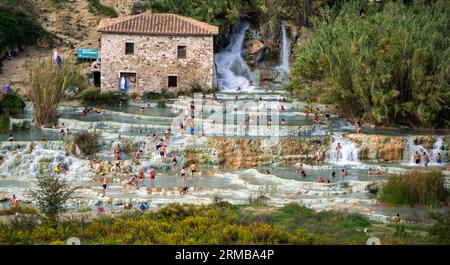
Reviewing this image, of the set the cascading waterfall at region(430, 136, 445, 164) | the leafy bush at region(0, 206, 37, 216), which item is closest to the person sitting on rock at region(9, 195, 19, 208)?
the leafy bush at region(0, 206, 37, 216)

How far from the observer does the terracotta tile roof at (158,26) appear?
171ft

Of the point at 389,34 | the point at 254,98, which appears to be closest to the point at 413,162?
the point at 389,34

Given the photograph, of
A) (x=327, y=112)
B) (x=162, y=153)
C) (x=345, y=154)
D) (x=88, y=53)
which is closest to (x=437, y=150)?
(x=345, y=154)

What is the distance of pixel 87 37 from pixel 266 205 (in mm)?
32078

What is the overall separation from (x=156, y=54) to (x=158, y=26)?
1815 mm

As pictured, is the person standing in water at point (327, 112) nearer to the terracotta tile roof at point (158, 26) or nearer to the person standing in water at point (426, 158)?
the person standing in water at point (426, 158)

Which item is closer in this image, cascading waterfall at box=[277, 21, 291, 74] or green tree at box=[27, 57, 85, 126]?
green tree at box=[27, 57, 85, 126]

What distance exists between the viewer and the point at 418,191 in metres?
30.2

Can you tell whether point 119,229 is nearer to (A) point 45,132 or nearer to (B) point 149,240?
(B) point 149,240

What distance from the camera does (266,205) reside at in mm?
29812

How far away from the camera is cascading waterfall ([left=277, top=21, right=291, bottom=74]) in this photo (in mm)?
57203

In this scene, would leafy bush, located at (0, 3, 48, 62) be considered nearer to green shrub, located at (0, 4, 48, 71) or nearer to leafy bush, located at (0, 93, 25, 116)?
green shrub, located at (0, 4, 48, 71)

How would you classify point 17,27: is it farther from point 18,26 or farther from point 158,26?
point 158,26

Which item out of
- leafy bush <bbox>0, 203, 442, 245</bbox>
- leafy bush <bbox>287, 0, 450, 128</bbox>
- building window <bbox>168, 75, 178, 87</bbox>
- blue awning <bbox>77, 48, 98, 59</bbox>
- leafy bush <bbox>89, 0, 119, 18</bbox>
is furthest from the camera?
leafy bush <bbox>89, 0, 119, 18</bbox>
